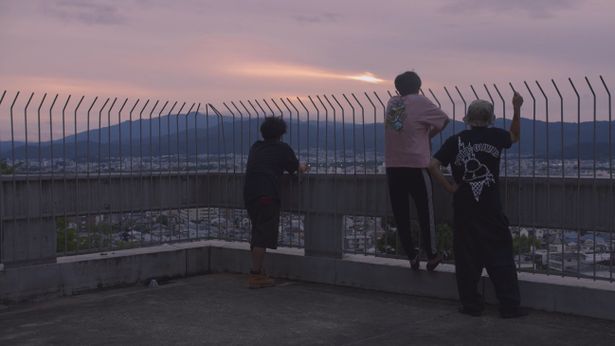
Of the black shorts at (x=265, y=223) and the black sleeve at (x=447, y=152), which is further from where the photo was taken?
the black shorts at (x=265, y=223)

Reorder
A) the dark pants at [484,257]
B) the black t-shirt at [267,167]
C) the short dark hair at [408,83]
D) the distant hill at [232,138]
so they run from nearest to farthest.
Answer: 1. the distant hill at [232,138]
2. the dark pants at [484,257]
3. the short dark hair at [408,83]
4. the black t-shirt at [267,167]

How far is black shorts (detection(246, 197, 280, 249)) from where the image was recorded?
829 centimetres

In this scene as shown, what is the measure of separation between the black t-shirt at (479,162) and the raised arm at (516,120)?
4.5 inches

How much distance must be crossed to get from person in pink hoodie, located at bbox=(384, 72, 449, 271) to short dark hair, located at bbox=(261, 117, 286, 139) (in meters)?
1.40

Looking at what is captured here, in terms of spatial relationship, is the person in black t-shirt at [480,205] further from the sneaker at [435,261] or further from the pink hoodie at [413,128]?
the sneaker at [435,261]

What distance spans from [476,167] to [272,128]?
2557 mm

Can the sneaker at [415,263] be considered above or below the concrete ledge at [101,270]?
above

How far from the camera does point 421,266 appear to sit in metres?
7.63

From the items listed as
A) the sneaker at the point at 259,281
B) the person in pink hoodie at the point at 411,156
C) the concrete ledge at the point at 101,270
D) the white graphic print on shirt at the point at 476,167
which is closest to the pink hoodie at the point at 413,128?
the person in pink hoodie at the point at 411,156

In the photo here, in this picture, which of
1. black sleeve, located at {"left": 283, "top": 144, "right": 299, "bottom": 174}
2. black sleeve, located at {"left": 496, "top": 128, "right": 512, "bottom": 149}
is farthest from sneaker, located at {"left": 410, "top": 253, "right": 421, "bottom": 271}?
black sleeve, located at {"left": 283, "top": 144, "right": 299, "bottom": 174}

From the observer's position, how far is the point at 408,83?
7.34m

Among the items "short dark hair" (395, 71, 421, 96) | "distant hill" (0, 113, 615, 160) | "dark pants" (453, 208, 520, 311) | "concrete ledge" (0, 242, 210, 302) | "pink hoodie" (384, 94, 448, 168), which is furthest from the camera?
"concrete ledge" (0, 242, 210, 302)

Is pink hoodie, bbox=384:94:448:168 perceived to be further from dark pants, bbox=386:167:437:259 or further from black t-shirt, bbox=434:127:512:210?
black t-shirt, bbox=434:127:512:210

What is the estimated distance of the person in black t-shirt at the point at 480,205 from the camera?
21.5ft
